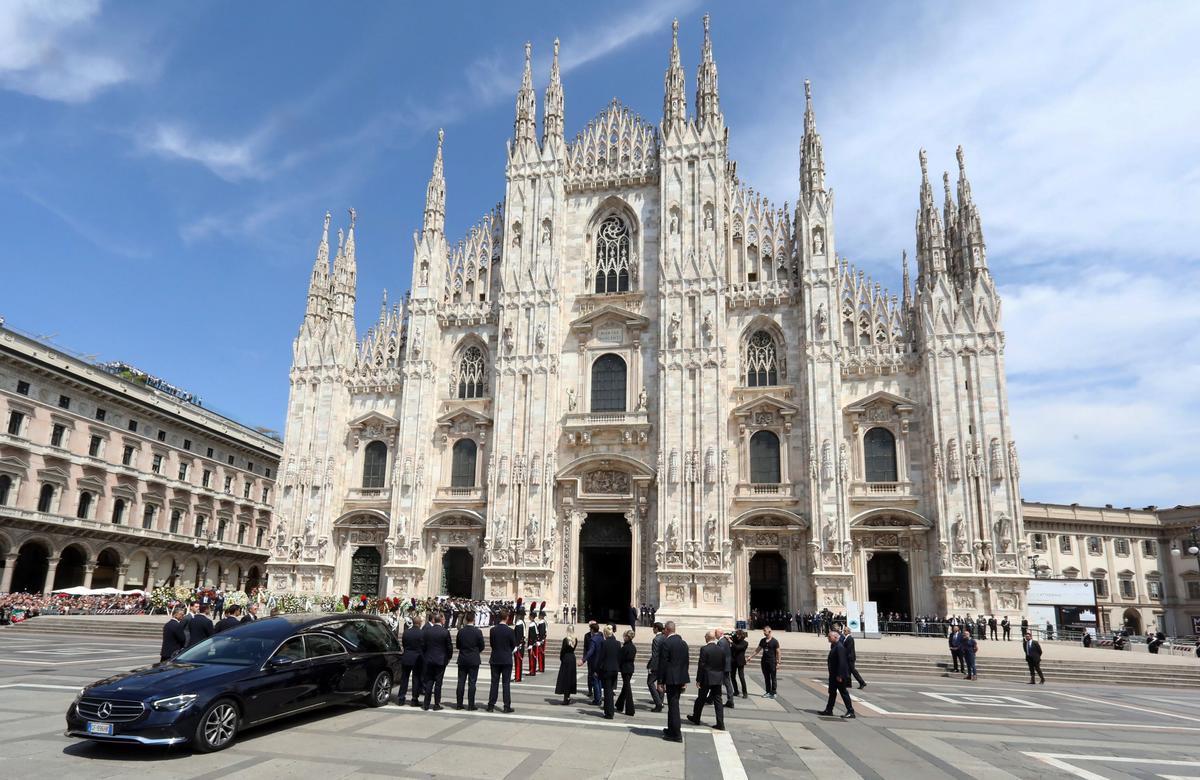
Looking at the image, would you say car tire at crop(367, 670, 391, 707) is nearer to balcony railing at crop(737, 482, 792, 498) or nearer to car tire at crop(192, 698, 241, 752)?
car tire at crop(192, 698, 241, 752)

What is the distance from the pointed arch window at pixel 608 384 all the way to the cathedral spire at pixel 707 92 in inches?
503

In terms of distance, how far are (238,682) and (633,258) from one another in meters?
30.3


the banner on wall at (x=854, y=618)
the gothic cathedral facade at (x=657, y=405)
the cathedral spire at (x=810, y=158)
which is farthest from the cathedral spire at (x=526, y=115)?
the banner on wall at (x=854, y=618)

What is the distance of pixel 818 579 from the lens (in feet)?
99.2

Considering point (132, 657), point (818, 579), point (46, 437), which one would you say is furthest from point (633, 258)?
point (46, 437)

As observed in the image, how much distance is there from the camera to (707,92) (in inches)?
1470

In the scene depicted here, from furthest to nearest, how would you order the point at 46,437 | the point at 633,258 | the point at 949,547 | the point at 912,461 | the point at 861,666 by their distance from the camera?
1. the point at 46,437
2. the point at 633,258
3. the point at 912,461
4. the point at 949,547
5. the point at 861,666

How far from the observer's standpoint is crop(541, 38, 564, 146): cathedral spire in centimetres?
3878

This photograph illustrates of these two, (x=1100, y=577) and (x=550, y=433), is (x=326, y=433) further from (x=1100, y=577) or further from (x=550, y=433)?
(x=1100, y=577)

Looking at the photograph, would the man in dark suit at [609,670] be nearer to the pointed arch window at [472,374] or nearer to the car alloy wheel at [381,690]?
the car alloy wheel at [381,690]

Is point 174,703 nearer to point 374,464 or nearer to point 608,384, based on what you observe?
point 608,384

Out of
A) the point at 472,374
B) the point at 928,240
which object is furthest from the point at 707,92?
the point at 472,374

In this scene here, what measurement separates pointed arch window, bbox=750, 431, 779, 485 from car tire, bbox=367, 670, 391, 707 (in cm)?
2329

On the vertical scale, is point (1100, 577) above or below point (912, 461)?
below
